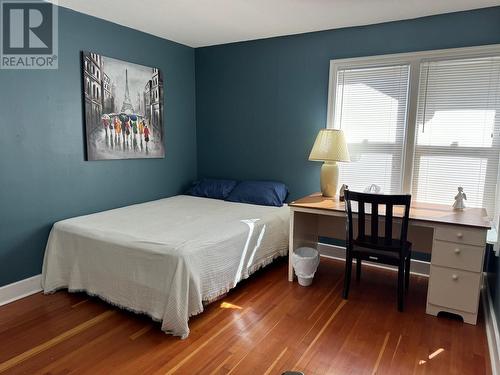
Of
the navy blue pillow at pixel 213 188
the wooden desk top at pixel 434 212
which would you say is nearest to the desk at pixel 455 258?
the wooden desk top at pixel 434 212

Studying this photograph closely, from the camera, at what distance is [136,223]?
110 inches

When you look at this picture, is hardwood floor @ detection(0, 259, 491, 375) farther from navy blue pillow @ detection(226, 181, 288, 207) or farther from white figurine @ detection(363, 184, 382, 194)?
navy blue pillow @ detection(226, 181, 288, 207)

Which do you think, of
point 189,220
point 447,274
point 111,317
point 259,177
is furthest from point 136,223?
point 447,274

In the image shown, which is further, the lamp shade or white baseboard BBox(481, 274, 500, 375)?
the lamp shade

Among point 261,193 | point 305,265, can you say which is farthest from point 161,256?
point 261,193

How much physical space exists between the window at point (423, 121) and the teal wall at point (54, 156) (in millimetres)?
2190

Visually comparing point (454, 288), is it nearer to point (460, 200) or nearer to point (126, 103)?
point (460, 200)

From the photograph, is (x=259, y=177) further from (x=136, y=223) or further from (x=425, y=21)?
(x=425, y=21)

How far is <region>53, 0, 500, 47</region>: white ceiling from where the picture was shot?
2.73 meters

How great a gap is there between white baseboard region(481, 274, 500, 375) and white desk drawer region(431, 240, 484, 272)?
32 centimetres

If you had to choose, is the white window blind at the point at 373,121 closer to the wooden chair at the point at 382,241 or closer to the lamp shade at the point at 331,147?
the lamp shade at the point at 331,147

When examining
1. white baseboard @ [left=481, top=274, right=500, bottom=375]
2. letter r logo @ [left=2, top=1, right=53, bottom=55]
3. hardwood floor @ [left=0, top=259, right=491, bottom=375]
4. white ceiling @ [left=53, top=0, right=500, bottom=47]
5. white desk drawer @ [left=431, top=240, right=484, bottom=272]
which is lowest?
hardwood floor @ [left=0, top=259, right=491, bottom=375]

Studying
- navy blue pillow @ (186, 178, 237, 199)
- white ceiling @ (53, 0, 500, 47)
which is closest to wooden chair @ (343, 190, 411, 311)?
white ceiling @ (53, 0, 500, 47)

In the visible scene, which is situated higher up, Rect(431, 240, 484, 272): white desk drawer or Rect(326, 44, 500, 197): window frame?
Rect(326, 44, 500, 197): window frame
